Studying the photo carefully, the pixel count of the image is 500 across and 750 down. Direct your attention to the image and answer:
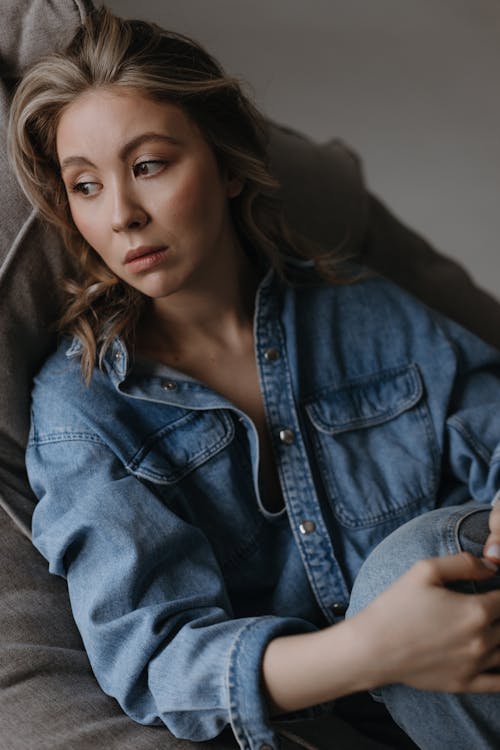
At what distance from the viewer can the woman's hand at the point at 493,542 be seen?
39.6 inches

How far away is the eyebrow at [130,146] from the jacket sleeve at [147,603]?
309mm

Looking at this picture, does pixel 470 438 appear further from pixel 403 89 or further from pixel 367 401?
pixel 403 89

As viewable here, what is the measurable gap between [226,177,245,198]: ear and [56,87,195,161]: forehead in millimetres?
128

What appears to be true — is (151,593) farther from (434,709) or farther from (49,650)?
(434,709)

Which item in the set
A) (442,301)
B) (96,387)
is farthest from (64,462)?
(442,301)

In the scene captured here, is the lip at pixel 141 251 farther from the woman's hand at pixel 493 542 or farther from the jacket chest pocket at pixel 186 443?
the woman's hand at pixel 493 542

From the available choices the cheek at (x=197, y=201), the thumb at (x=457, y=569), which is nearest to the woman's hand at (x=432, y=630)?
the thumb at (x=457, y=569)

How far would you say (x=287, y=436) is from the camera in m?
1.25

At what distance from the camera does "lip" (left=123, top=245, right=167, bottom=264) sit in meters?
1.16

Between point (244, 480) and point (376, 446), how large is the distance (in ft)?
0.58

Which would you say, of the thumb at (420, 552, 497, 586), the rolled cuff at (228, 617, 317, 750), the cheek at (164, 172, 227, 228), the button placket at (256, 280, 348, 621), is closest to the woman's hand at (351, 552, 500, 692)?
the thumb at (420, 552, 497, 586)

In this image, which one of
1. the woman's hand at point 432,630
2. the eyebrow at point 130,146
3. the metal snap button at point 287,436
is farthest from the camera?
the metal snap button at point 287,436

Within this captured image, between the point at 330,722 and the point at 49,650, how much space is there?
12.3 inches

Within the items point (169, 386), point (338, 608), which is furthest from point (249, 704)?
point (169, 386)
